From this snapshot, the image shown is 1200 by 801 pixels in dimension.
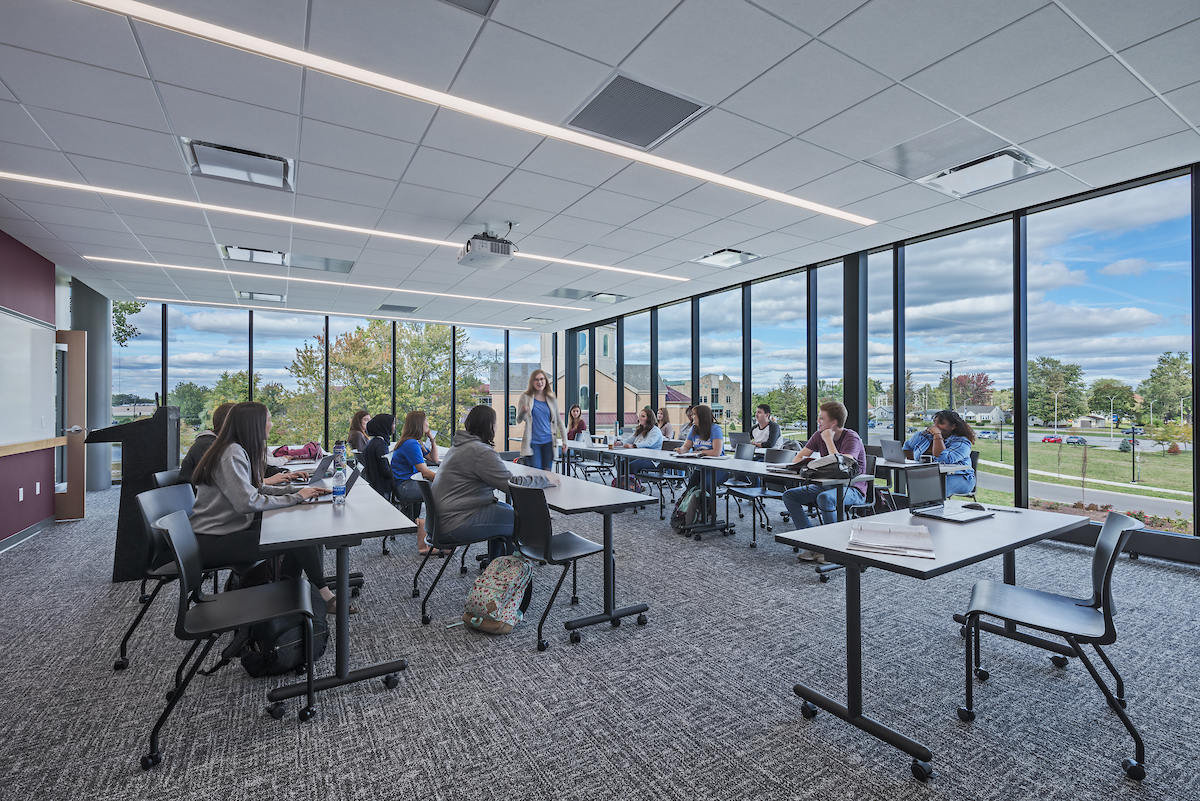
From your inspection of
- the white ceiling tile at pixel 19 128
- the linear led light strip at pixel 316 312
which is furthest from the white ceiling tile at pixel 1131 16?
the linear led light strip at pixel 316 312

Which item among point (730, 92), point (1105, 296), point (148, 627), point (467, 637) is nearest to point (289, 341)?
point (148, 627)

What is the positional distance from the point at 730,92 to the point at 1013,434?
453 cm

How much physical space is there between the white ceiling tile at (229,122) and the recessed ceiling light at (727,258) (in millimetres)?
4409

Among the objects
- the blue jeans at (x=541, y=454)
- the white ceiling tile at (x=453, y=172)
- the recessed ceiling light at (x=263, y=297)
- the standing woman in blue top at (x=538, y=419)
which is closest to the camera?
the white ceiling tile at (x=453, y=172)

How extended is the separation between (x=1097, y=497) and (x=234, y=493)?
6679 millimetres

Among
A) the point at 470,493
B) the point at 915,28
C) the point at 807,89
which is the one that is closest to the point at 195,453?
the point at 470,493

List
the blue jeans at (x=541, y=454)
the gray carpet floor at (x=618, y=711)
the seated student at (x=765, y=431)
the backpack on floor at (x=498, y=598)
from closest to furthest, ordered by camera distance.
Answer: the gray carpet floor at (x=618, y=711) < the backpack on floor at (x=498, y=598) < the blue jeans at (x=541, y=454) < the seated student at (x=765, y=431)

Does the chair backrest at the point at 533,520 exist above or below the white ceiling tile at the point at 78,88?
below

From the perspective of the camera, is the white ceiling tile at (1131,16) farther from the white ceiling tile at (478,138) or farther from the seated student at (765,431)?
the seated student at (765,431)

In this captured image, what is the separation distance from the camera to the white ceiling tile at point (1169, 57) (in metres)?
2.63

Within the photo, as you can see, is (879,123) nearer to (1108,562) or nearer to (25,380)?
(1108,562)

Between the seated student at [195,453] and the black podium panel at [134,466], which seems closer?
the seated student at [195,453]

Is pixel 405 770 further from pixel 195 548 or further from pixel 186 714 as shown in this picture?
pixel 195 548

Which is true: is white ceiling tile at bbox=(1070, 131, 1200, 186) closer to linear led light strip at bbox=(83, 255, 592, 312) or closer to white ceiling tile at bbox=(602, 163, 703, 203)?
white ceiling tile at bbox=(602, 163, 703, 203)
